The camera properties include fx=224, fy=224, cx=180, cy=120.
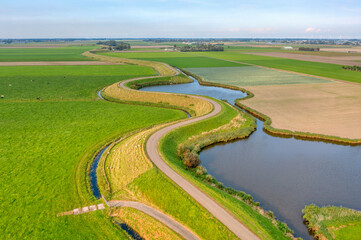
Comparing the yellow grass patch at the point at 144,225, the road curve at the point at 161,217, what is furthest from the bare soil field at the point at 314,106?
the yellow grass patch at the point at 144,225

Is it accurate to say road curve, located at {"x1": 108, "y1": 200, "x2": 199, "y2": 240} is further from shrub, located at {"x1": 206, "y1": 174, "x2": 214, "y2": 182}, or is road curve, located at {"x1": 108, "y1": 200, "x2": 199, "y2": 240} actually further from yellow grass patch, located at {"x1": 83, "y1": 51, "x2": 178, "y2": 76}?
yellow grass patch, located at {"x1": 83, "y1": 51, "x2": 178, "y2": 76}

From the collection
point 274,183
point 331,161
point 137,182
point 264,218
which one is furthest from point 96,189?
point 331,161

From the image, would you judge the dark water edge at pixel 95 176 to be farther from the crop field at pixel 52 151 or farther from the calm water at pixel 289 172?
the calm water at pixel 289 172

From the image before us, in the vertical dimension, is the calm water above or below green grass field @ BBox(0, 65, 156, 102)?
below

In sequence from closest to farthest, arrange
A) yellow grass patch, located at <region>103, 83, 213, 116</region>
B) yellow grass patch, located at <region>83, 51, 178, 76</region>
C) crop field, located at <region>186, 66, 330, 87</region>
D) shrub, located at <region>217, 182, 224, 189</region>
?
shrub, located at <region>217, 182, 224, 189</region>
yellow grass patch, located at <region>103, 83, 213, 116</region>
crop field, located at <region>186, 66, 330, 87</region>
yellow grass patch, located at <region>83, 51, 178, 76</region>

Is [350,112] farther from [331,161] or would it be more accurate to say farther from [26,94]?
[26,94]

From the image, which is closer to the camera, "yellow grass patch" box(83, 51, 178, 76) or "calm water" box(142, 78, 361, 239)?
"calm water" box(142, 78, 361, 239)

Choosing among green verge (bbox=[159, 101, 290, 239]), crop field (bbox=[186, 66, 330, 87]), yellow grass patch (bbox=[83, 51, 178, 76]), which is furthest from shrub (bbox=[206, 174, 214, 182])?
yellow grass patch (bbox=[83, 51, 178, 76])
